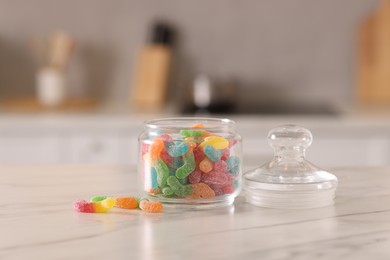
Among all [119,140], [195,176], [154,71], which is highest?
[154,71]

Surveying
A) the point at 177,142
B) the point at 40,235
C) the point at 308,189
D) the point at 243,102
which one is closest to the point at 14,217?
the point at 40,235

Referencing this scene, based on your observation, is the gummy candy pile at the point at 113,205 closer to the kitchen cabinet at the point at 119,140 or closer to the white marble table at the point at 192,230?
the white marble table at the point at 192,230

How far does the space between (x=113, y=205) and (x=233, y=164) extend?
20cm

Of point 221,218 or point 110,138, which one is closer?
point 221,218

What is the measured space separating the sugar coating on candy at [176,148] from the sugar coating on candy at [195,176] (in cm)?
4

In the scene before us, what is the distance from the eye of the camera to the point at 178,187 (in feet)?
4.59

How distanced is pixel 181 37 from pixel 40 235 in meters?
2.77

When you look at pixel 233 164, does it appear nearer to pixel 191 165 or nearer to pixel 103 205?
pixel 191 165

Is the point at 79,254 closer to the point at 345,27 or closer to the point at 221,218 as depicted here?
the point at 221,218

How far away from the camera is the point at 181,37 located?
3.94 meters

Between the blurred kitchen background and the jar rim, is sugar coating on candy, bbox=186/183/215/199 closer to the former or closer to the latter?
the jar rim

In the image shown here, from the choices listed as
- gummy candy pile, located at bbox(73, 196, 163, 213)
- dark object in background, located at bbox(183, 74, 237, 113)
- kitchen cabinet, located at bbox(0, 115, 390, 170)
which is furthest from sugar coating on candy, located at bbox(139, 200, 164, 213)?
dark object in background, located at bbox(183, 74, 237, 113)

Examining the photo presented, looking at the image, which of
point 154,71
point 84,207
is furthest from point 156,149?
point 154,71

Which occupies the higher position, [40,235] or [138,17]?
[138,17]
